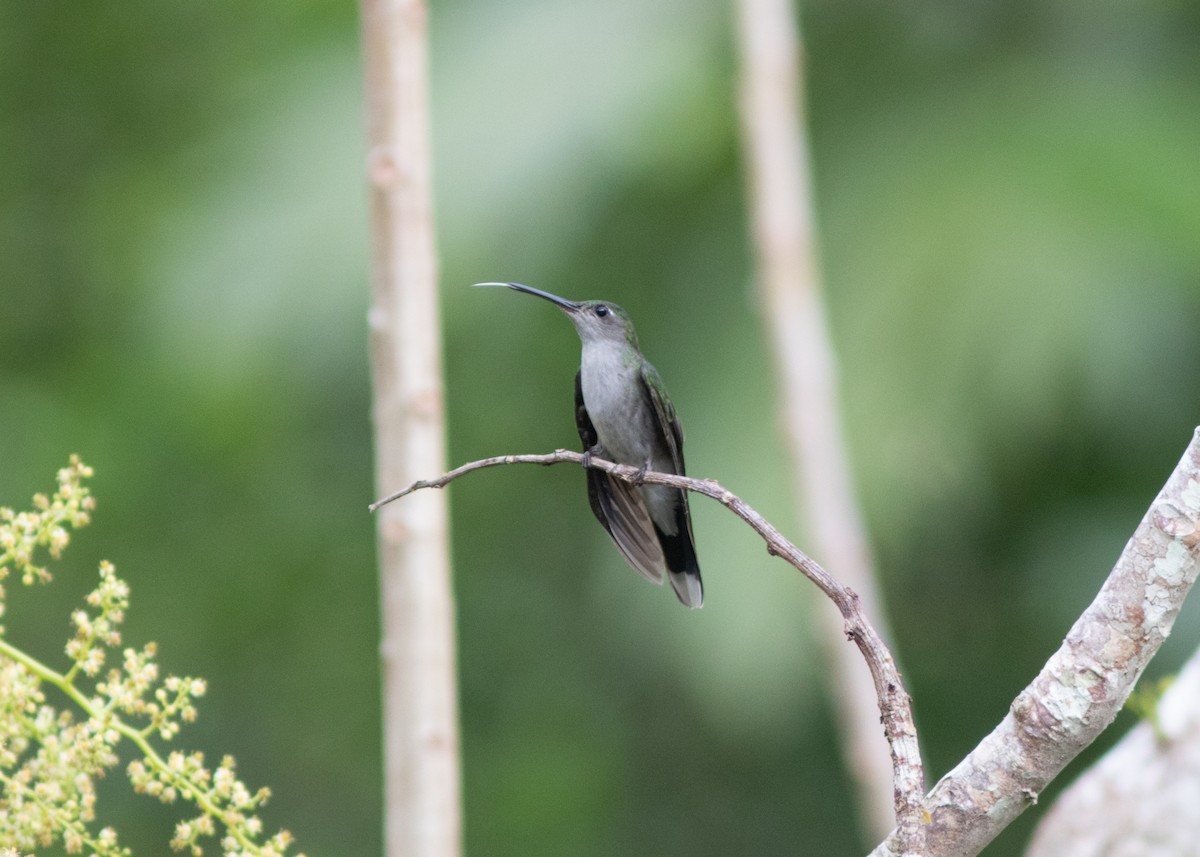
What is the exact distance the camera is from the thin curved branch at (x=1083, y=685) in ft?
5.67

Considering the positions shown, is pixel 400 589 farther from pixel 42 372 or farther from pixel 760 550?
pixel 42 372

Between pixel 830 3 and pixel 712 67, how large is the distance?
179 cm

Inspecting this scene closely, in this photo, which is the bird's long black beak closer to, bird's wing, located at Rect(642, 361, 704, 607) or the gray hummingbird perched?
the gray hummingbird perched

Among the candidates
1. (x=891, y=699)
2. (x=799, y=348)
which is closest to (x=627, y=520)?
(x=799, y=348)

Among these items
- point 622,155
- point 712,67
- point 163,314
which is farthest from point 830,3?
point 163,314

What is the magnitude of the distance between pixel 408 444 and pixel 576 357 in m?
5.76

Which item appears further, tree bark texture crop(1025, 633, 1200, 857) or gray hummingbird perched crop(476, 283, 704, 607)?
gray hummingbird perched crop(476, 283, 704, 607)

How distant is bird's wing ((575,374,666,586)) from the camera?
342cm

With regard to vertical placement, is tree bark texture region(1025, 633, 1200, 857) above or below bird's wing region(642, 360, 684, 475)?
below

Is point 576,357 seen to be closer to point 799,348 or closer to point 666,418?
point 799,348

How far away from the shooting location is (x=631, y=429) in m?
4.32

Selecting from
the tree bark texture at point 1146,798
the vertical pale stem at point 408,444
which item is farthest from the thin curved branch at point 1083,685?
the vertical pale stem at point 408,444

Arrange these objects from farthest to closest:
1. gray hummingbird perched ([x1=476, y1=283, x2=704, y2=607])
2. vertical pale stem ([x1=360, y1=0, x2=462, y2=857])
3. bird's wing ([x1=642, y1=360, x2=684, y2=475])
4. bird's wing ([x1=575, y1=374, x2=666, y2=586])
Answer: bird's wing ([x1=642, y1=360, x2=684, y2=475]) → gray hummingbird perched ([x1=476, y1=283, x2=704, y2=607]) → bird's wing ([x1=575, y1=374, x2=666, y2=586]) → vertical pale stem ([x1=360, y1=0, x2=462, y2=857])

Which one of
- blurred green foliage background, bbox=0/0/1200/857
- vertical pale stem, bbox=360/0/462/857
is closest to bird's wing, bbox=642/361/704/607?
vertical pale stem, bbox=360/0/462/857
